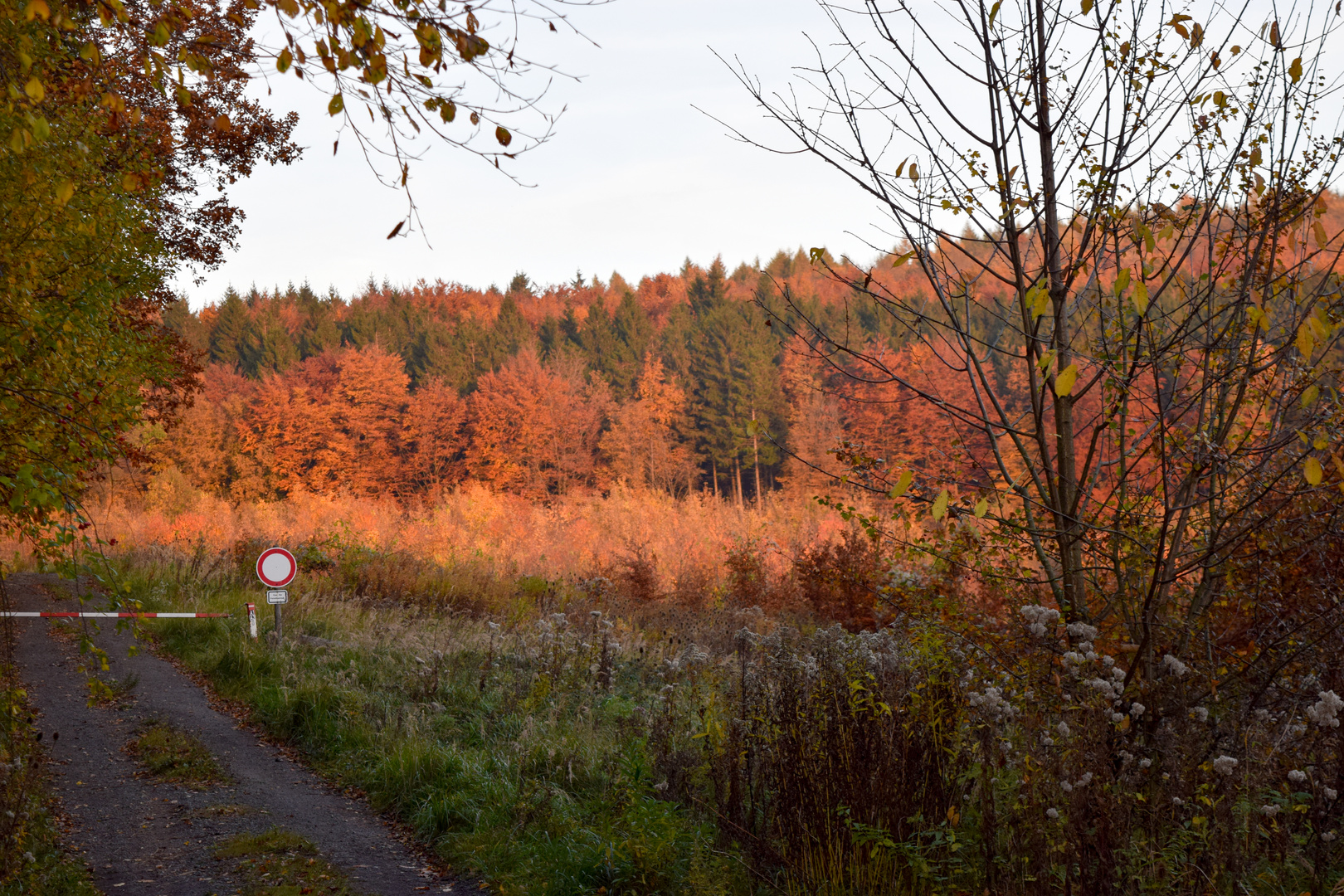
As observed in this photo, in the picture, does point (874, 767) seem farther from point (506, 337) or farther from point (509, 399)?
point (506, 337)

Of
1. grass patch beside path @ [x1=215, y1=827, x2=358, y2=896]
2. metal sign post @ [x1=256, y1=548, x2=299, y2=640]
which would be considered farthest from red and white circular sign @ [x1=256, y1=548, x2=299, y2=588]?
grass patch beside path @ [x1=215, y1=827, x2=358, y2=896]

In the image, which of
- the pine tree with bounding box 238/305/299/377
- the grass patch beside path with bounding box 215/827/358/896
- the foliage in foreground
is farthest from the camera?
the pine tree with bounding box 238/305/299/377

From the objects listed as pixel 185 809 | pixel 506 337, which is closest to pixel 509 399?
pixel 506 337

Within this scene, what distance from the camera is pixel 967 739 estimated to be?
3.77 meters

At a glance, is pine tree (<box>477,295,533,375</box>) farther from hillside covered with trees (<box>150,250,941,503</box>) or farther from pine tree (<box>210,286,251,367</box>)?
pine tree (<box>210,286,251,367</box>)

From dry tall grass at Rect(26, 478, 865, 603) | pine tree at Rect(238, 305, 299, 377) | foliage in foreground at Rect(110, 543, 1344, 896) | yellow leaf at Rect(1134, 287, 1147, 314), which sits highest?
pine tree at Rect(238, 305, 299, 377)

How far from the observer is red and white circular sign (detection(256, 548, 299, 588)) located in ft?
34.4

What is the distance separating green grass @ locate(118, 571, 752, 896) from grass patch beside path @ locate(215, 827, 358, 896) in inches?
27.1

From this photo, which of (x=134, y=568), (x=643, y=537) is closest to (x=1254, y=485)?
(x=134, y=568)

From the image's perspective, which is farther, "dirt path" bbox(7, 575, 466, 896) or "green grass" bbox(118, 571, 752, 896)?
"dirt path" bbox(7, 575, 466, 896)

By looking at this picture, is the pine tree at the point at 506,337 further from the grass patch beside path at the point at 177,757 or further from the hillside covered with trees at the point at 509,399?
the grass patch beside path at the point at 177,757

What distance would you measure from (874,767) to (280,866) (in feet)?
11.5

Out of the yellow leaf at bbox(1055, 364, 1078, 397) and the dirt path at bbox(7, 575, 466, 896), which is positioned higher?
the yellow leaf at bbox(1055, 364, 1078, 397)

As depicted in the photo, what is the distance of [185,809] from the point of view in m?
6.13
